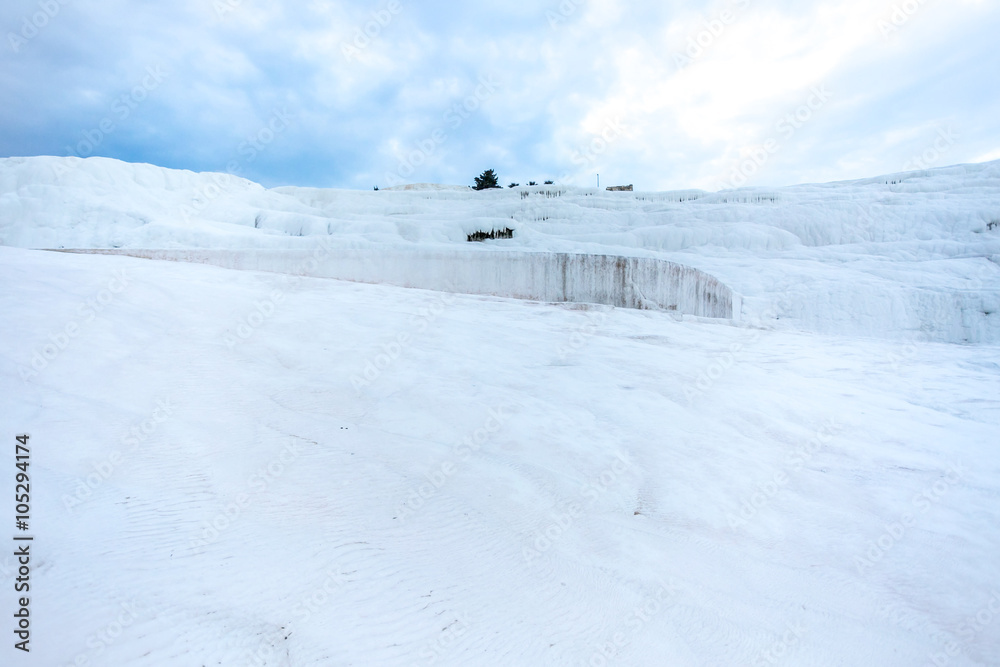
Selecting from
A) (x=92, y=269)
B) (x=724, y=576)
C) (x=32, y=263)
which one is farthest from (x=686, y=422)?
(x=32, y=263)

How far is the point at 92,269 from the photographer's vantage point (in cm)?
411

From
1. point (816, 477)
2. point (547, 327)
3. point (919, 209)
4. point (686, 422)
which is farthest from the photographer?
point (919, 209)

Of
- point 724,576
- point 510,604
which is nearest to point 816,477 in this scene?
point 724,576

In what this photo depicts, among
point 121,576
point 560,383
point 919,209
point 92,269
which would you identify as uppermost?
point 919,209

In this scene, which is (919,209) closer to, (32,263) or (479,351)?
(479,351)

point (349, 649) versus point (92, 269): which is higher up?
point (92, 269)

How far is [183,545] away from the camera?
5.56 ft

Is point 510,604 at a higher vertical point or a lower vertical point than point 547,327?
lower

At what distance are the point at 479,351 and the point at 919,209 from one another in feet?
42.8

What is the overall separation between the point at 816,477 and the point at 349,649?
245cm

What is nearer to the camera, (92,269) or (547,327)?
(92,269)

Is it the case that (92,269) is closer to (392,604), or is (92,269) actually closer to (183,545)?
(183,545)

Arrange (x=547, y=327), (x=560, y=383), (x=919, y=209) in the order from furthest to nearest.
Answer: (x=919, y=209) < (x=547, y=327) < (x=560, y=383)

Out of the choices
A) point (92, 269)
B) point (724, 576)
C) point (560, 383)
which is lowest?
point (724, 576)
